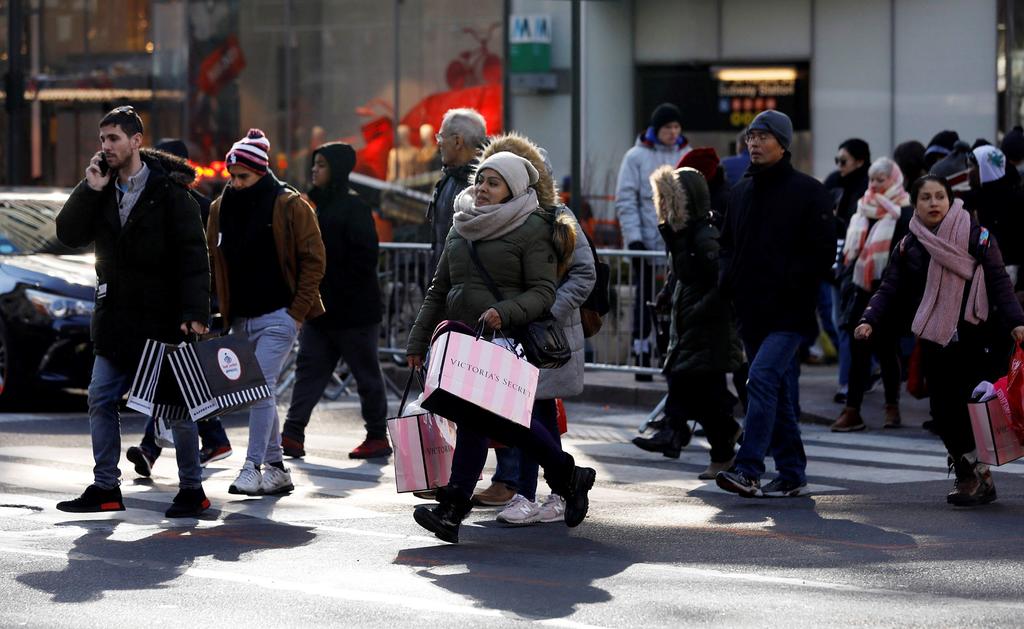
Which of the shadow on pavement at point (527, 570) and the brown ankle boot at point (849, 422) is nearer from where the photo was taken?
the shadow on pavement at point (527, 570)

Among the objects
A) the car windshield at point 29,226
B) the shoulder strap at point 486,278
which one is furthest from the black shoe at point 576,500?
the car windshield at point 29,226

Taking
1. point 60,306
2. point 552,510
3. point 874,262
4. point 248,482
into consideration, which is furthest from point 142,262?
point 874,262

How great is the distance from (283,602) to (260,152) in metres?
3.60

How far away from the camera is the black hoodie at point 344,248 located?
11.2 metres

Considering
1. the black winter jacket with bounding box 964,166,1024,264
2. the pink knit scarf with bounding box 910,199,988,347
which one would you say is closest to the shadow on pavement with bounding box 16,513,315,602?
the pink knit scarf with bounding box 910,199,988,347

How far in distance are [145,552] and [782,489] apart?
11.2 ft

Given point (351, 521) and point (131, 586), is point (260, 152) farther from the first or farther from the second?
point (131, 586)

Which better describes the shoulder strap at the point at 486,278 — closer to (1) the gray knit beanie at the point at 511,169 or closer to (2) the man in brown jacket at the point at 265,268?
(1) the gray knit beanie at the point at 511,169

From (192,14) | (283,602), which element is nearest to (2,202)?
(283,602)

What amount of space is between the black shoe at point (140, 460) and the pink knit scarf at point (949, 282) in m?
4.14

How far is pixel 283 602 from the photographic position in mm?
6715

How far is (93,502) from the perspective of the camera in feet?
29.0

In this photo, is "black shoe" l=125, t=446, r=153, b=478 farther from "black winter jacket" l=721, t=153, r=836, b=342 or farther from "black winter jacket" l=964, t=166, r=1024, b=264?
"black winter jacket" l=964, t=166, r=1024, b=264

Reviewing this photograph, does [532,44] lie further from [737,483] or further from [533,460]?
[533,460]
